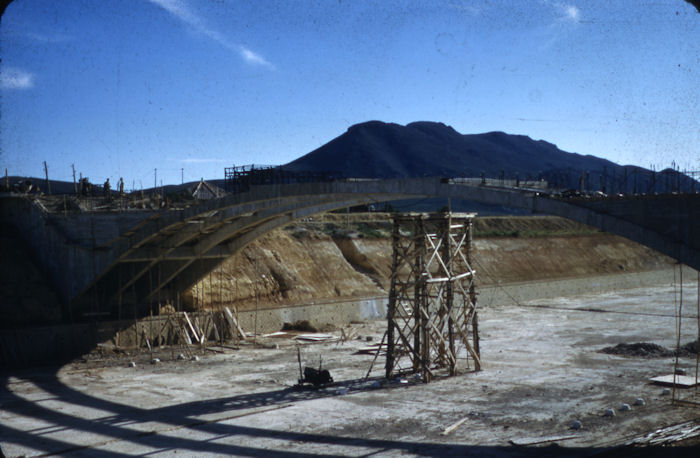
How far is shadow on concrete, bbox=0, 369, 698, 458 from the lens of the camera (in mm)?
14141

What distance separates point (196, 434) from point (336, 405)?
434cm

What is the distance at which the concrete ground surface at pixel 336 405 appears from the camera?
49.0 ft

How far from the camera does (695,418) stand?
16.0 m

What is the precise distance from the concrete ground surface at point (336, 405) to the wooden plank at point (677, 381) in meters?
0.37


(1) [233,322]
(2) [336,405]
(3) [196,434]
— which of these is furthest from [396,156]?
(3) [196,434]

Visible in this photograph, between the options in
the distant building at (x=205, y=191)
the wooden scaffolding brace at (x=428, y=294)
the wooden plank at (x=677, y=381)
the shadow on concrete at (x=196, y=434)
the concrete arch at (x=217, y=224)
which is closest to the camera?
the shadow on concrete at (x=196, y=434)

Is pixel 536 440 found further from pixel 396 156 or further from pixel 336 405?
pixel 396 156

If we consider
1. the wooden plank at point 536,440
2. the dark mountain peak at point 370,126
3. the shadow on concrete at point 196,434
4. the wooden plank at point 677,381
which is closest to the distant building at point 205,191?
the shadow on concrete at point 196,434

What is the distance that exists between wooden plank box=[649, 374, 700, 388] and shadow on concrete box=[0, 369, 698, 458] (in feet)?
25.0

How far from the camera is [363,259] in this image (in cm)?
5044

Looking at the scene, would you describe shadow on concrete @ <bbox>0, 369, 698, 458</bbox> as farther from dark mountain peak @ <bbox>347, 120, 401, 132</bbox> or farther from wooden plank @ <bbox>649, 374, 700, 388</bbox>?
dark mountain peak @ <bbox>347, 120, 401, 132</bbox>

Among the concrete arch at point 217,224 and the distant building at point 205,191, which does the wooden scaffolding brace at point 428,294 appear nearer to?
the concrete arch at point 217,224

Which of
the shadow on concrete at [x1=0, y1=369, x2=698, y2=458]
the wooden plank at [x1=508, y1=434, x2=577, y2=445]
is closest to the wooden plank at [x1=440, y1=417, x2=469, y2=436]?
the shadow on concrete at [x1=0, y1=369, x2=698, y2=458]

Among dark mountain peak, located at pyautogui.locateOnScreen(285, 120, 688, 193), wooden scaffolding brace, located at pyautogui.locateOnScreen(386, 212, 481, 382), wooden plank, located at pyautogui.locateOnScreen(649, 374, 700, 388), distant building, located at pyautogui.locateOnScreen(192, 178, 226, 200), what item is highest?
dark mountain peak, located at pyautogui.locateOnScreen(285, 120, 688, 193)
